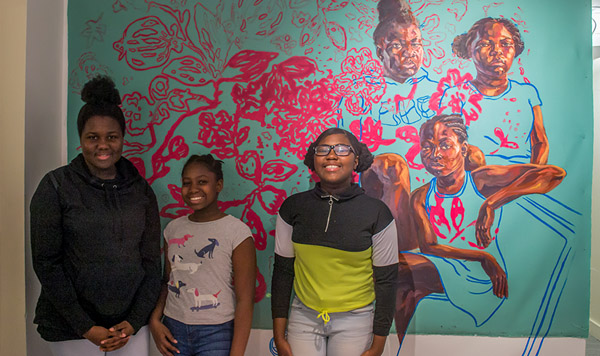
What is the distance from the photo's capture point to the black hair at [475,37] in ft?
7.39

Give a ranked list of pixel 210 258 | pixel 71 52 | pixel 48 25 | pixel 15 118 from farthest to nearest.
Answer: pixel 71 52 → pixel 48 25 → pixel 210 258 → pixel 15 118

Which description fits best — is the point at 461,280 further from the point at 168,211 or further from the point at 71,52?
the point at 71,52

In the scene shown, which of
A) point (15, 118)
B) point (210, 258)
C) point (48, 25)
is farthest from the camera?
point (48, 25)

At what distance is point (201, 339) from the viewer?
6.01 ft

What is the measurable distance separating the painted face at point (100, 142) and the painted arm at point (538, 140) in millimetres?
2106

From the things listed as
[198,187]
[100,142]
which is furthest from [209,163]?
[100,142]

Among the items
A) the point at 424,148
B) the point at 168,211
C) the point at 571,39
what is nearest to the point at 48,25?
the point at 168,211

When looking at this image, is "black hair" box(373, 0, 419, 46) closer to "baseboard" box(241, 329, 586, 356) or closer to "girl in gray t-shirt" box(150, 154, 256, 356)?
"girl in gray t-shirt" box(150, 154, 256, 356)

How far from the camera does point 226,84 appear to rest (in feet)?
7.59

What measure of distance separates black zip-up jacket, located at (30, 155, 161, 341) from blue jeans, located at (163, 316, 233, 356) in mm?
176

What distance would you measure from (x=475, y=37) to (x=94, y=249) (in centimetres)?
215

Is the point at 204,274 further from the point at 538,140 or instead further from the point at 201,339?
the point at 538,140

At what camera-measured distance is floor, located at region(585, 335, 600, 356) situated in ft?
9.11

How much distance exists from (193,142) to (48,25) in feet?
3.14
